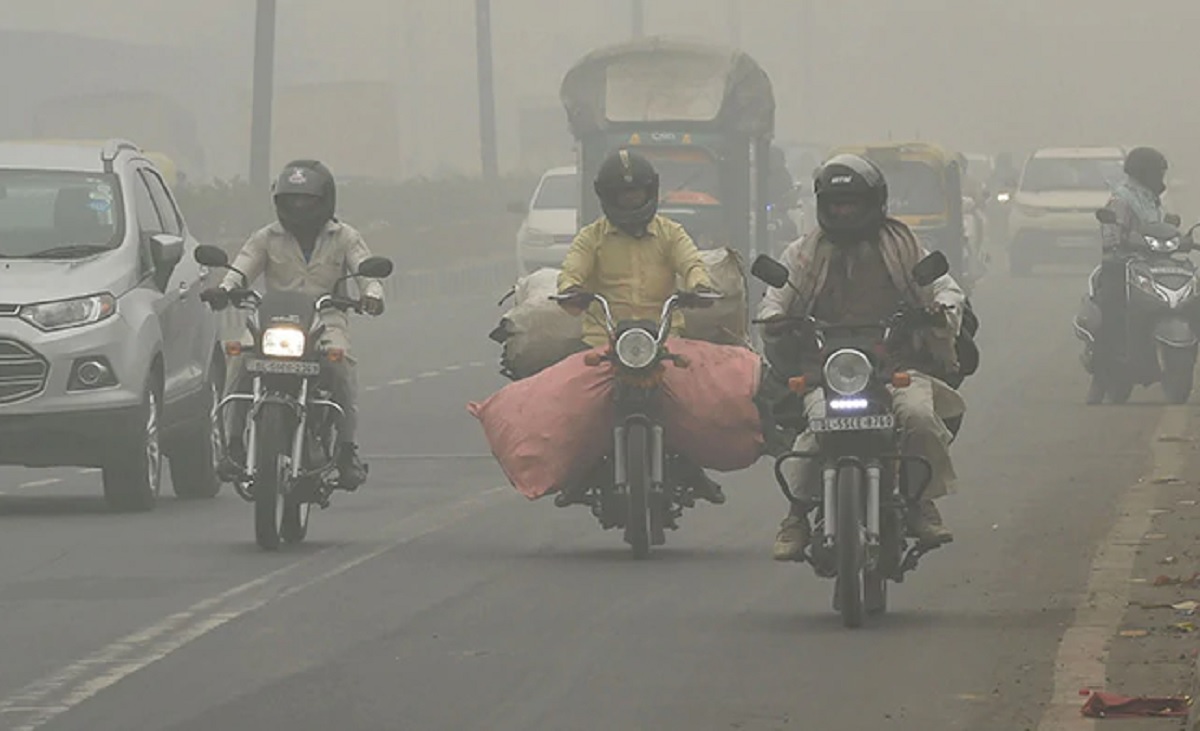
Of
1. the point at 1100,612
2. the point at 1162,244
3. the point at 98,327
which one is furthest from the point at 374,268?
the point at 1162,244

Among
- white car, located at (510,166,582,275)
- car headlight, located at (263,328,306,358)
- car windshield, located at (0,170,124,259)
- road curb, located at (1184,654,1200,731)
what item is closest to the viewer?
road curb, located at (1184,654,1200,731)

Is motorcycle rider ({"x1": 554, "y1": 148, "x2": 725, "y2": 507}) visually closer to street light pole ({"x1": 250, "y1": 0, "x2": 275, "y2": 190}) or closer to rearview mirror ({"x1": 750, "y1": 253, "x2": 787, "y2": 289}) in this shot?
rearview mirror ({"x1": 750, "y1": 253, "x2": 787, "y2": 289})

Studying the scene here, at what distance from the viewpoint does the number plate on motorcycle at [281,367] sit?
49.2ft

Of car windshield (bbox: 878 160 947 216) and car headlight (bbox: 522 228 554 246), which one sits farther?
car headlight (bbox: 522 228 554 246)

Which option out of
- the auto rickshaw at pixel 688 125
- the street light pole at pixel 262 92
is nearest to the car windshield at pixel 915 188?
the auto rickshaw at pixel 688 125

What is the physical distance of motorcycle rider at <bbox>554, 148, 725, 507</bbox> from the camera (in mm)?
15227

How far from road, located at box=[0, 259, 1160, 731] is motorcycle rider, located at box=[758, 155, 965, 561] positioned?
0.50m

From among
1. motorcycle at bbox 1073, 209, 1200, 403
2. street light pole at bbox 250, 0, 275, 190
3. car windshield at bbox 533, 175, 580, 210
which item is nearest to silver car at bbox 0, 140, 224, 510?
motorcycle at bbox 1073, 209, 1200, 403

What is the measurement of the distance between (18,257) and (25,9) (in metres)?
103

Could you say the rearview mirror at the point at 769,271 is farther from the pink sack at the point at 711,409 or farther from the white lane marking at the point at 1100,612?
the pink sack at the point at 711,409

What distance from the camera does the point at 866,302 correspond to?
41.8 ft

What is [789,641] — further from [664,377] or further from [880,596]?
[664,377]

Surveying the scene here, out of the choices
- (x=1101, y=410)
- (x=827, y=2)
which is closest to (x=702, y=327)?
(x=1101, y=410)

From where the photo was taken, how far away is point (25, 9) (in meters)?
118
